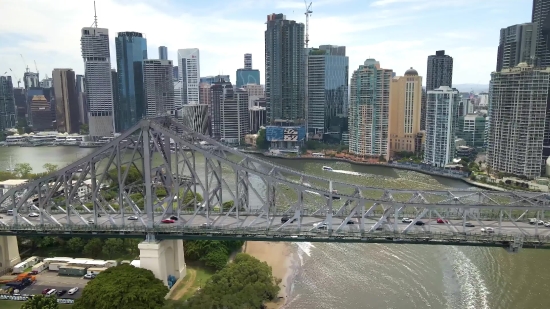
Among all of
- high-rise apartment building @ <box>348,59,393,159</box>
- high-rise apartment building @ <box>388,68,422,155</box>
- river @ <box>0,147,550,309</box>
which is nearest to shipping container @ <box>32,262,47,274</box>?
river @ <box>0,147,550,309</box>

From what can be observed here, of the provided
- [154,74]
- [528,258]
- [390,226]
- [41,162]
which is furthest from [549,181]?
[154,74]

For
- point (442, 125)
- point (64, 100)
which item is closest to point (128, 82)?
point (64, 100)

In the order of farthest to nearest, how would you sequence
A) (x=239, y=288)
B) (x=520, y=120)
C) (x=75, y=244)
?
1. (x=520, y=120)
2. (x=75, y=244)
3. (x=239, y=288)

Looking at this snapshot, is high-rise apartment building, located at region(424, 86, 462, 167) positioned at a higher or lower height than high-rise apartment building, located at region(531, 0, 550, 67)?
lower

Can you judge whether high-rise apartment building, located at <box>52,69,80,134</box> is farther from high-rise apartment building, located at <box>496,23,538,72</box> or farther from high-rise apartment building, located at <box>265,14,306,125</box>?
high-rise apartment building, located at <box>496,23,538,72</box>

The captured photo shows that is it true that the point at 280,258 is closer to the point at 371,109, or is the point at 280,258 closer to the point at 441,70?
the point at 371,109

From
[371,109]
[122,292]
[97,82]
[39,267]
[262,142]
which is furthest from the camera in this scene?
[97,82]

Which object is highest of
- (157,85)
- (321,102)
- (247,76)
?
(247,76)
